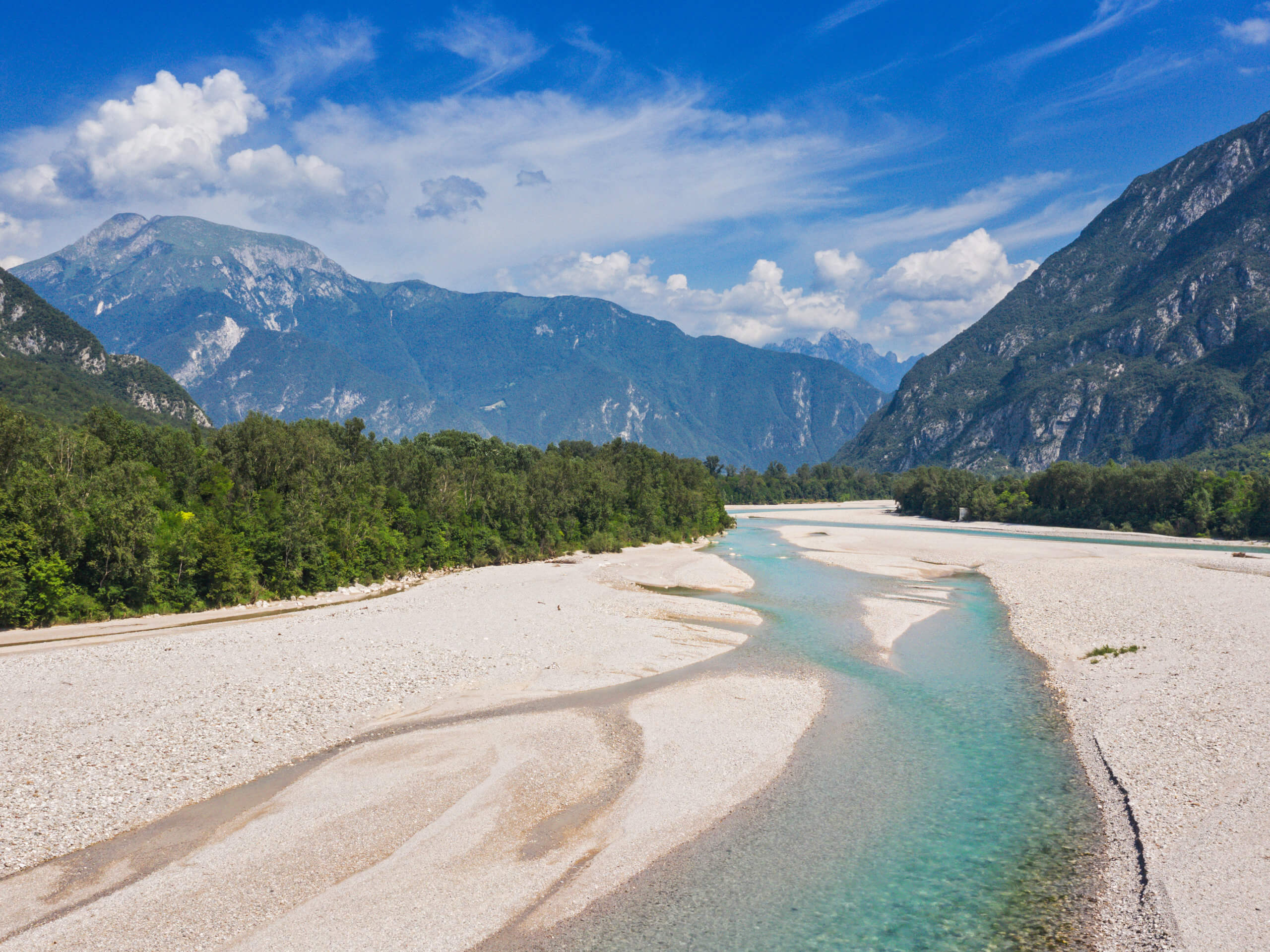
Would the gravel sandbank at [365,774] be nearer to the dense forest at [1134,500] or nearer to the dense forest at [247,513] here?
the dense forest at [247,513]

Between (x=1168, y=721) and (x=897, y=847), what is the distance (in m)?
12.8

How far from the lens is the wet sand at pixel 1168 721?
1273 cm

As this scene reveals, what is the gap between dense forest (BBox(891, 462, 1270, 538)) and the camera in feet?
312

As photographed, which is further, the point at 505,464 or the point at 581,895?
the point at 505,464

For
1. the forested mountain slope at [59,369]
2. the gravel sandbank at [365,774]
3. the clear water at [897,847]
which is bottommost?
the clear water at [897,847]

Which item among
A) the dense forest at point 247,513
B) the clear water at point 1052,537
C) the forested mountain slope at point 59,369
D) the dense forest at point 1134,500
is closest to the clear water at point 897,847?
the dense forest at point 247,513

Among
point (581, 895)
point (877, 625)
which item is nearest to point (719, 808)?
point (581, 895)

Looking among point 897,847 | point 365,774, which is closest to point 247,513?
point 365,774

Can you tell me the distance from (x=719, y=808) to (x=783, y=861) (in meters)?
2.71

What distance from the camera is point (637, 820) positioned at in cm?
1684

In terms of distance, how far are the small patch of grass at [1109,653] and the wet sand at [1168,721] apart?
33 centimetres

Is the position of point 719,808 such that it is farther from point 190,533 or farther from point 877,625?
point 190,533

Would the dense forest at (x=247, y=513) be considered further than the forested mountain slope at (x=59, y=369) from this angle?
No

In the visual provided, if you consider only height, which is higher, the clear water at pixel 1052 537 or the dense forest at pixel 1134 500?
the dense forest at pixel 1134 500
